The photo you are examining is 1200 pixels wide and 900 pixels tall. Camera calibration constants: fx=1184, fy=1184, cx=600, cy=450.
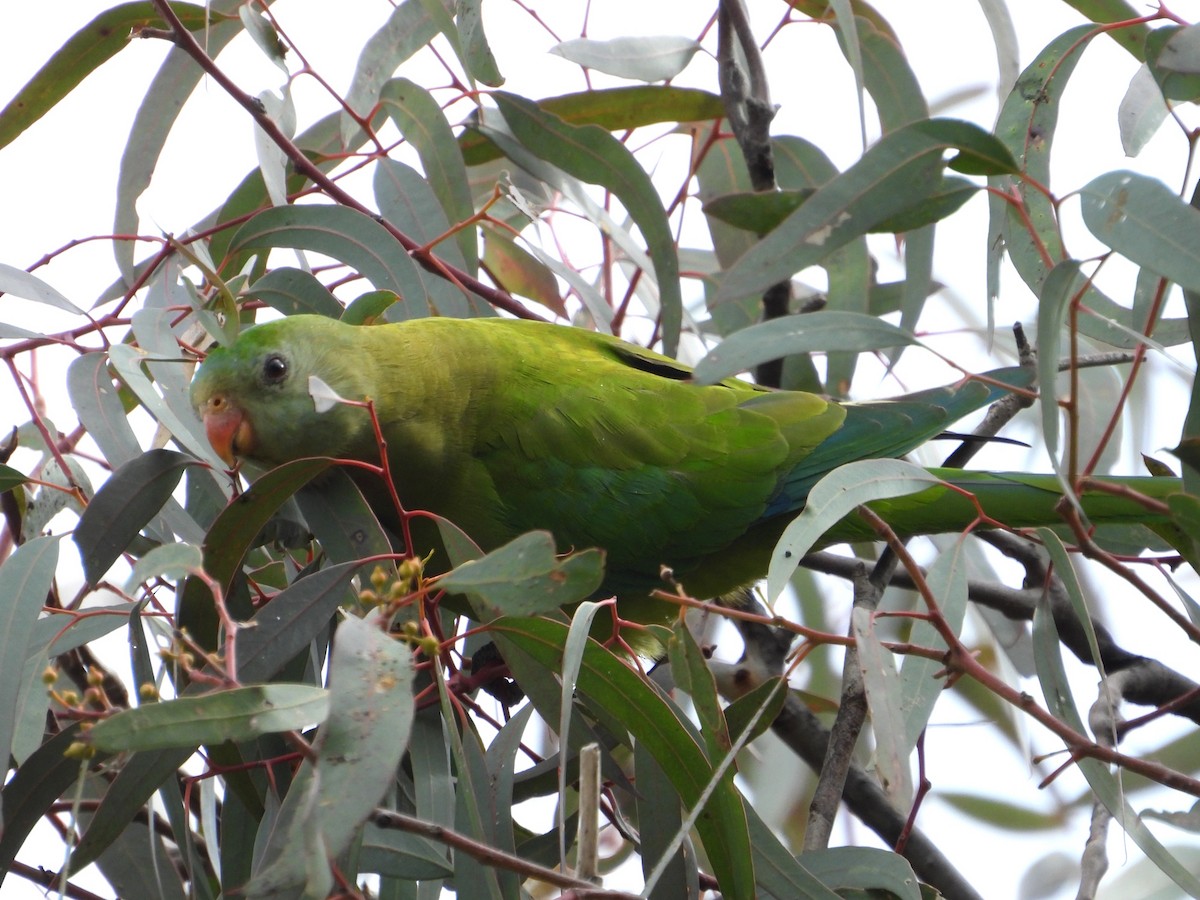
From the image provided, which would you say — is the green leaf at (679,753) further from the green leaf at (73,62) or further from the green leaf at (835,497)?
the green leaf at (73,62)

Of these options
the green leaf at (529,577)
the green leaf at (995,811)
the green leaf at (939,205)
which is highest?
the green leaf at (939,205)

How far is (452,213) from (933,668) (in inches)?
52.7

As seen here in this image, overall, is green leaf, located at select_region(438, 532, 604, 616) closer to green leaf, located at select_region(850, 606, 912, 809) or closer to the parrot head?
green leaf, located at select_region(850, 606, 912, 809)

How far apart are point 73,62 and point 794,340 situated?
1646mm

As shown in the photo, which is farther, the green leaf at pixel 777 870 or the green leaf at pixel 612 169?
the green leaf at pixel 612 169

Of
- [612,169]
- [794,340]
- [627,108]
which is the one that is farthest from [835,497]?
[627,108]

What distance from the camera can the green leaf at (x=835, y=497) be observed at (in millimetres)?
1623

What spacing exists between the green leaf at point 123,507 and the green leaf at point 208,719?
649mm

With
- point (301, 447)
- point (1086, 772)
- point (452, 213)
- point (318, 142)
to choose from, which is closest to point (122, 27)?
point (318, 142)

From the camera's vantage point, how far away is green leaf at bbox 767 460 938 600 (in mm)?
1623

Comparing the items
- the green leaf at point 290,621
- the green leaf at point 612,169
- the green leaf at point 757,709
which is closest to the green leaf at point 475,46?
the green leaf at point 612,169

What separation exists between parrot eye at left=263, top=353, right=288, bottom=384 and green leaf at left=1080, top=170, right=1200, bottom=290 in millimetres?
1407

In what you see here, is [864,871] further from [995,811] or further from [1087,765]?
[995,811]

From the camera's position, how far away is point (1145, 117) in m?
1.91
